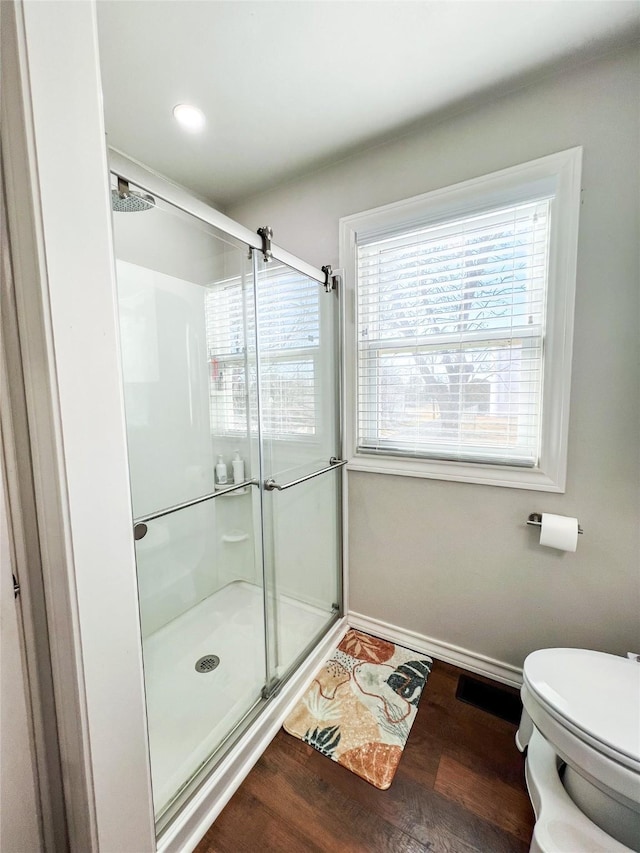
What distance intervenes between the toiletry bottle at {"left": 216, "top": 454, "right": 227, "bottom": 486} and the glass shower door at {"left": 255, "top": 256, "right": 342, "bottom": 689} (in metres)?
0.35

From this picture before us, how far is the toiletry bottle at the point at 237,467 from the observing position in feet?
5.33

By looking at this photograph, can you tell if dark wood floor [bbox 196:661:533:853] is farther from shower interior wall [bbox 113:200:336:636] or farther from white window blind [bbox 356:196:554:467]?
white window blind [bbox 356:196:554:467]

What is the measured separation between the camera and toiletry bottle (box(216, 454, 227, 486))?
1688 mm

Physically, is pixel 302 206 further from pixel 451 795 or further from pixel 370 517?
pixel 451 795

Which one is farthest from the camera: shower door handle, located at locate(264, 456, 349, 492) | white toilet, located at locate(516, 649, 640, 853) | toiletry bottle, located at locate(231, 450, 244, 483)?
toiletry bottle, located at locate(231, 450, 244, 483)

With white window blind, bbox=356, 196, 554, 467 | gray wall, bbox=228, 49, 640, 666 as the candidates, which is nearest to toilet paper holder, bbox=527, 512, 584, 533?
gray wall, bbox=228, 49, 640, 666

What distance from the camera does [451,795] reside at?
1.07 metres

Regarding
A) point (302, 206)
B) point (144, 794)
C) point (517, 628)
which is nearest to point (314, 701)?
point (144, 794)

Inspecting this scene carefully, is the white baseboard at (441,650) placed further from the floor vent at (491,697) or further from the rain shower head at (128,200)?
the rain shower head at (128,200)

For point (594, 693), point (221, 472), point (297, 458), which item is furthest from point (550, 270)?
point (221, 472)

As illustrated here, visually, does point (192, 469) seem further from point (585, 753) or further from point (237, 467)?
point (585, 753)

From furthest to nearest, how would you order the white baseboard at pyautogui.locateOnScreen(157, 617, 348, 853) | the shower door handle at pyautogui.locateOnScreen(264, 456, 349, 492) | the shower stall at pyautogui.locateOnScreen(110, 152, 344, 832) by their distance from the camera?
the shower door handle at pyautogui.locateOnScreen(264, 456, 349, 492), the shower stall at pyautogui.locateOnScreen(110, 152, 344, 832), the white baseboard at pyautogui.locateOnScreen(157, 617, 348, 853)

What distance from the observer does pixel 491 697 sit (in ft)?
4.65

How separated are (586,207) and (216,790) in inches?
92.6
